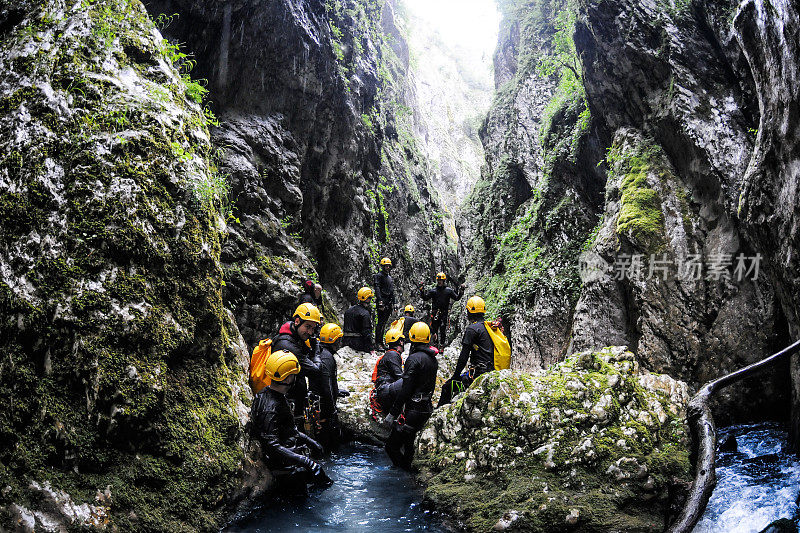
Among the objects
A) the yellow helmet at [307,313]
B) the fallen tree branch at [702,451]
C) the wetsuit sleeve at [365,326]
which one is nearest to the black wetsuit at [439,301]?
the wetsuit sleeve at [365,326]

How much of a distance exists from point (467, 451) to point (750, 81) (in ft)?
28.3

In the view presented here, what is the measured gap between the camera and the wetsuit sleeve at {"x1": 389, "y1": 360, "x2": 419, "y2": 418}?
6.76 metres

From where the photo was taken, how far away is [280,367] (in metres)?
5.28

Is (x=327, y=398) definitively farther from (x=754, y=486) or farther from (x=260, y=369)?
(x=754, y=486)

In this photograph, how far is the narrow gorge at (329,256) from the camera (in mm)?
4004

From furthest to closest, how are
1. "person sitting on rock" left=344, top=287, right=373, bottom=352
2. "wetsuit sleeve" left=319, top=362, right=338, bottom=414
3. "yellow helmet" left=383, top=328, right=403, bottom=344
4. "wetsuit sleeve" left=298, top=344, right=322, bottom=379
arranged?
"person sitting on rock" left=344, top=287, right=373, bottom=352 → "yellow helmet" left=383, top=328, right=403, bottom=344 → "wetsuit sleeve" left=319, top=362, right=338, bottom=414 → "wetsuit sleeve" left=298, top=344, right=322, bottom=379

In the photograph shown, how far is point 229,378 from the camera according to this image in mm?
5590

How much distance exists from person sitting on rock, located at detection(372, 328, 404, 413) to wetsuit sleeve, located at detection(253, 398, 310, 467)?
2.45 metres

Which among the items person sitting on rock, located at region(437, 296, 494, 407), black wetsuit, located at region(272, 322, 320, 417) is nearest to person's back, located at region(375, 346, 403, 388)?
person sitting on rock, located at region(437, 296, 494, 407)

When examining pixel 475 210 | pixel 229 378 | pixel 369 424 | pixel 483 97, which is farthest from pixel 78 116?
pixel 483 97

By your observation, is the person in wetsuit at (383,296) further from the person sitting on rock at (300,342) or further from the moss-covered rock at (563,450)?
the moss-covered rock at (563,450)

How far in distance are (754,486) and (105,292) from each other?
7.48m

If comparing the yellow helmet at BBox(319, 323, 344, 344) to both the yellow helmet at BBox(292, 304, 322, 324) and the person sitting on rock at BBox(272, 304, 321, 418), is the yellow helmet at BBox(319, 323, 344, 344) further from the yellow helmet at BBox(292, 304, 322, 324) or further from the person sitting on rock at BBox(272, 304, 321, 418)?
the yellow helmet at BBox(292, 304, 322, 324)

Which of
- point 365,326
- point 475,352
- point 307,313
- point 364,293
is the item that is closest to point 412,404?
point 475,352
